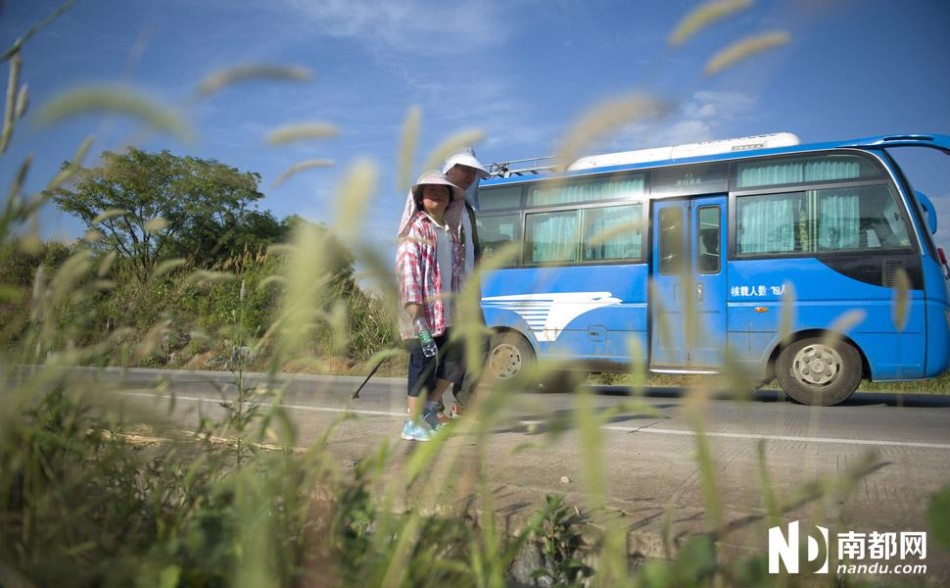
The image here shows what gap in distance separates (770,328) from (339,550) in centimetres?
708

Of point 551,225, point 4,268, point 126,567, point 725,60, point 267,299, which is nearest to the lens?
point 126,567

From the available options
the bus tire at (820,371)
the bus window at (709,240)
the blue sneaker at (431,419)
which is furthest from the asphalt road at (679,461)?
the bus window at (709,240)

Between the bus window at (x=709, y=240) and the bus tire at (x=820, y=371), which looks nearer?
the bus tire at (x=820, y=371)

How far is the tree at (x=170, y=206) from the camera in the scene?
5.00 feet

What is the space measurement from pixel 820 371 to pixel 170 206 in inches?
274

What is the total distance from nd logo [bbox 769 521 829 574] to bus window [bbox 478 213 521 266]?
759cm

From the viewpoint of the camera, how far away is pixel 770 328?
7.16 m

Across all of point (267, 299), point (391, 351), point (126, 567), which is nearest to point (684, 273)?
point (391, 351)

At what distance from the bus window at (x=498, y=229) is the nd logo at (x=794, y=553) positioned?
7.59m

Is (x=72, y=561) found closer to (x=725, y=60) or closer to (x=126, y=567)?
(x=126, y=567)

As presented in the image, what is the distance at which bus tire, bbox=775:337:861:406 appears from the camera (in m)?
6.83

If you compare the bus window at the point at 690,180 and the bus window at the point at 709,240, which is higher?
the bus window at the point at 690,180

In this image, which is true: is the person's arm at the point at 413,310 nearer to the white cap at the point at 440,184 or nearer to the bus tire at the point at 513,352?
the white cap at the point at 440,184

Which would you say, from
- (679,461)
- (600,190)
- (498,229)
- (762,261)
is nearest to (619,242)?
(600,190)
